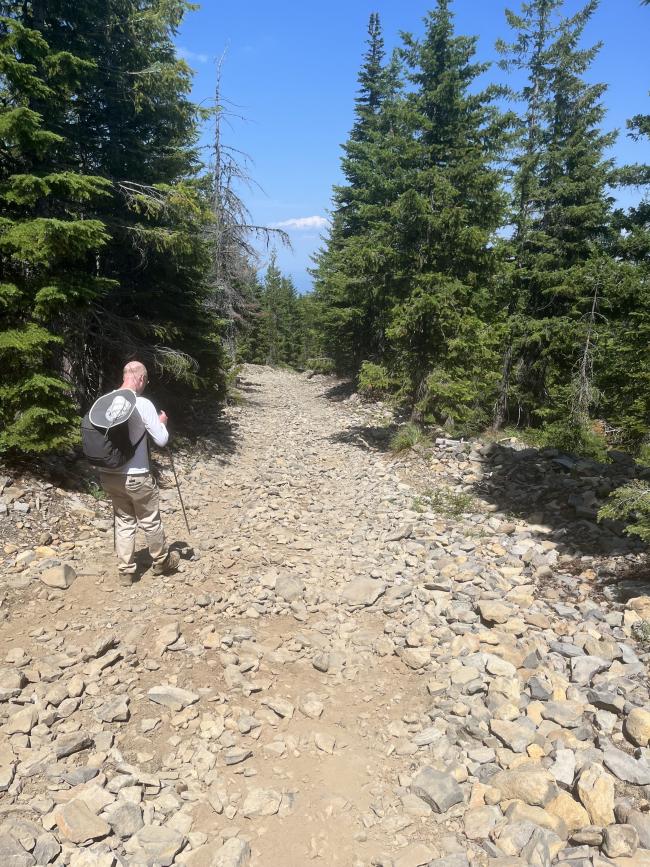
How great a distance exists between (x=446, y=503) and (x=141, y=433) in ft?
20.0

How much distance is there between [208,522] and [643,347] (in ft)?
23.7

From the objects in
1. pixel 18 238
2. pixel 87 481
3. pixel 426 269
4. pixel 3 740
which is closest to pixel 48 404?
pixel 87 481

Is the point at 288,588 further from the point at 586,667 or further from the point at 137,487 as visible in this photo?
the point at 586,667

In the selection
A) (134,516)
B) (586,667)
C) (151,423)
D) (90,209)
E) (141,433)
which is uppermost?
(90,209)

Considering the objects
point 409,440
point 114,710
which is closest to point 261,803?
point 114,710

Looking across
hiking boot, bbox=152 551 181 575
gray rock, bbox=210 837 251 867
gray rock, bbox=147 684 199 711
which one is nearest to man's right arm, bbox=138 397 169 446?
hiking boot, bbox=152 551 181 575

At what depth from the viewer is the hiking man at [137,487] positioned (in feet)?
19.8

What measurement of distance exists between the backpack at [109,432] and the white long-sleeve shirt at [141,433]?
0.06 metres

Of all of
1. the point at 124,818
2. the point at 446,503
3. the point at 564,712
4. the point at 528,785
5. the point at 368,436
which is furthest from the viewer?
the point at 368,436

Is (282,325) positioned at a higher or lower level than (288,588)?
higher

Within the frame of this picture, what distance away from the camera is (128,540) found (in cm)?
645

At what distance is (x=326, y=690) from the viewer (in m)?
5.01

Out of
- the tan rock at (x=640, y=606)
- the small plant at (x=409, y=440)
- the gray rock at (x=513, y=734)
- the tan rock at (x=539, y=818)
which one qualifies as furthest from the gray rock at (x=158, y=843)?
the small plant at (x=409, y=440)

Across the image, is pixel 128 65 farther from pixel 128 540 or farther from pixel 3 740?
pixel 3 740
